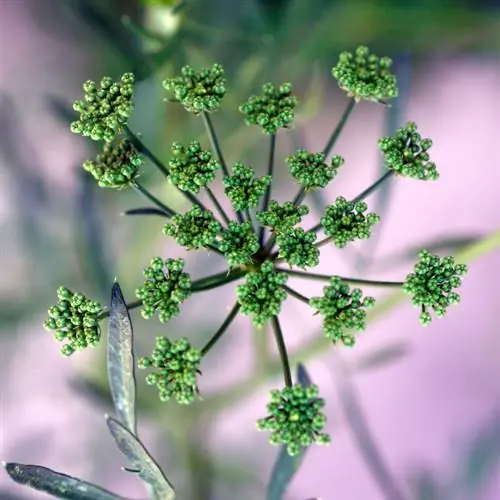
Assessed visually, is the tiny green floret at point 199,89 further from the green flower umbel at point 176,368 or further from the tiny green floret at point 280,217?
the green flower umbel at point 176,368

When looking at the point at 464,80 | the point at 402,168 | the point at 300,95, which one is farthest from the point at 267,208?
the point at 464,80

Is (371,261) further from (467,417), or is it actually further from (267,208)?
(467,417)

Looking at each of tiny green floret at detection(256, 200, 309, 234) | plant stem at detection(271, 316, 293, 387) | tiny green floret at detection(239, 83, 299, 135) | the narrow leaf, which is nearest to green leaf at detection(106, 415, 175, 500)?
the narrow leaf

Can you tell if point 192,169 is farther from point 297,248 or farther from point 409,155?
point 409,155

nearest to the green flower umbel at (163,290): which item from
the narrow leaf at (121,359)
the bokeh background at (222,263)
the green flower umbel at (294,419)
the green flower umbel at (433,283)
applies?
the narrow leaf at (121,359)

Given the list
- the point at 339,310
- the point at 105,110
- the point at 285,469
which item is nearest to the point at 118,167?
the point at 105,110

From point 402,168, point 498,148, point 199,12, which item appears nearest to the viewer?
point 402,168
